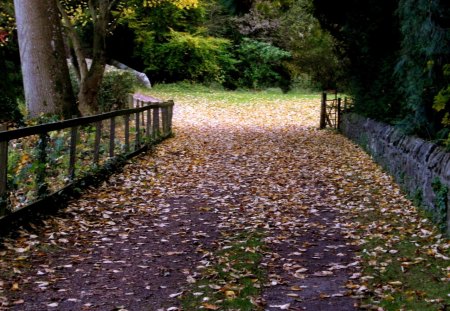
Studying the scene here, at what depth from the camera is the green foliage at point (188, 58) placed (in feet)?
143

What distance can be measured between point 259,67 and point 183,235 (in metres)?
39.8

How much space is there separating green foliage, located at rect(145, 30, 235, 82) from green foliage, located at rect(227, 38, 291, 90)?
1263 millimetres

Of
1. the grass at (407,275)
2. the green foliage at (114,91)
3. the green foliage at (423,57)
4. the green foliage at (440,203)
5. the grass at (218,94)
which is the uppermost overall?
the green foliage at (423,57)

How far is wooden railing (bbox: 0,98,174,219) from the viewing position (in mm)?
7469

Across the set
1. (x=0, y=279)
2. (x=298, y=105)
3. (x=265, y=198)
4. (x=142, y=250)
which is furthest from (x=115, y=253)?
(x=298, y=105)

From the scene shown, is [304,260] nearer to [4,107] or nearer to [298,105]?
[4,107]

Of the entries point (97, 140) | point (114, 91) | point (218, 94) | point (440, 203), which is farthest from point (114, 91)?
point (218, 94)

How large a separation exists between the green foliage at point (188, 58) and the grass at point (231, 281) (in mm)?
37000

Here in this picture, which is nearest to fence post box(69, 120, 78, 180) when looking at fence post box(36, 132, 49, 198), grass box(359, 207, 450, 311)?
fence post box(36, 132, 49, 198)

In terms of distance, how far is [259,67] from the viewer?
4662 cm

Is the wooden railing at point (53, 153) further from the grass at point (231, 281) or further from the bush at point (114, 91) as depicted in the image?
the bush at point (114, 91)

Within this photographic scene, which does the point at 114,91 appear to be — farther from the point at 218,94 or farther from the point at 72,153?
the point at 218,94

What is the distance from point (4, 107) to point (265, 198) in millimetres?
8256

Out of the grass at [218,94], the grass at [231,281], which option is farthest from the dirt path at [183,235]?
the grass at [218,94]
